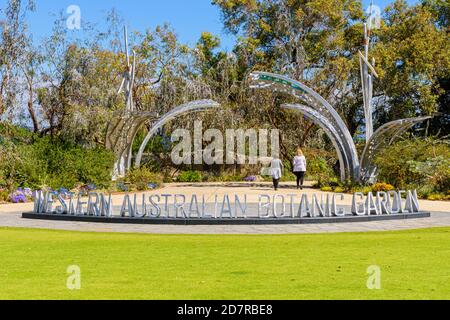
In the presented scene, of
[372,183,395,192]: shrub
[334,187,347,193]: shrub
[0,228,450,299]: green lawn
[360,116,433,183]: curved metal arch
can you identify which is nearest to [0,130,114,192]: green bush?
[334,187,347,193]: shrub

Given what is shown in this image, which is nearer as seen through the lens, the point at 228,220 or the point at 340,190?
the point at 228,220

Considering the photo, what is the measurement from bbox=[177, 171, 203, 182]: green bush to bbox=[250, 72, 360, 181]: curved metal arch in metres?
9.59

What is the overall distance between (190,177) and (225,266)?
28.8m

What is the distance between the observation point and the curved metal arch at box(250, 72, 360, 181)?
2838 centimetres

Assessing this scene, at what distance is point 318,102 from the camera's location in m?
28.9

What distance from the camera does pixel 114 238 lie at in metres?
13.1

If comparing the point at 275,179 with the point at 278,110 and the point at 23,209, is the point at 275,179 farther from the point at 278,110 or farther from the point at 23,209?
the point at 278,110

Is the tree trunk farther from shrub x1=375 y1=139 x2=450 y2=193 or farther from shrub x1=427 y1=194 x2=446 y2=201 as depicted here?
shrub x1=427 y1=194 x2=446 y2=201

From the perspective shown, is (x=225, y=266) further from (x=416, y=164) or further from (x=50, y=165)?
(x=50, y=165)

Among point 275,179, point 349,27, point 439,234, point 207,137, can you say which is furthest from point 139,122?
point 439,234

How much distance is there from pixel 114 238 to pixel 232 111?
26.6 meters

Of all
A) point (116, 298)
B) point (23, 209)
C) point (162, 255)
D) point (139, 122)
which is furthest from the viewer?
point (139, 122)

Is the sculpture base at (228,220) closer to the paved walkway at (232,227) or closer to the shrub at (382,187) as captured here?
the paved walkway at (232,227)

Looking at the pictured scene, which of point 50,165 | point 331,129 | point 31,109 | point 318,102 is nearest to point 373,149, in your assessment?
point 331,129
